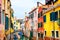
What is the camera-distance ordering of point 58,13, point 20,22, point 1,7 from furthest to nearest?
point 20,22
point 58,13
point 1,7

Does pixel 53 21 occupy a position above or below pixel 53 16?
below

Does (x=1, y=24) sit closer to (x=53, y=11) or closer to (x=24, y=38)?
(x=53, y=11)

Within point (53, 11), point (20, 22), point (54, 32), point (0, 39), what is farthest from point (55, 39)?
point (20, 22)

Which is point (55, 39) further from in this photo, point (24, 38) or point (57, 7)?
point (24, 38)

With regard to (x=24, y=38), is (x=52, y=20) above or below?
above

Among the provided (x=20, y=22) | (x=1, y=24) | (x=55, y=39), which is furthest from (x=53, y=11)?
(x=20, y=22)

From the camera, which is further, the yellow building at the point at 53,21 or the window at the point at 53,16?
the window at the point at 53,16

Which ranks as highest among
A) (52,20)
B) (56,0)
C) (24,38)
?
(56,0)

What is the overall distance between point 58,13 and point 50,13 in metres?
4.07

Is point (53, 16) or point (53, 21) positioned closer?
point (53, 16)

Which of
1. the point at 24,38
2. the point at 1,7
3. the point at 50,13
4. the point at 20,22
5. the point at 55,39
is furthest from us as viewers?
the point at 20,22

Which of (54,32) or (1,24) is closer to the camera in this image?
(1,24)

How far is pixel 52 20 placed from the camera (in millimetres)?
30297

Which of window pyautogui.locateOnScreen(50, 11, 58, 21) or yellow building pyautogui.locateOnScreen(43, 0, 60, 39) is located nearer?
yellow building pyautogui.locateOnScreen(43, 0, 60, 39)
